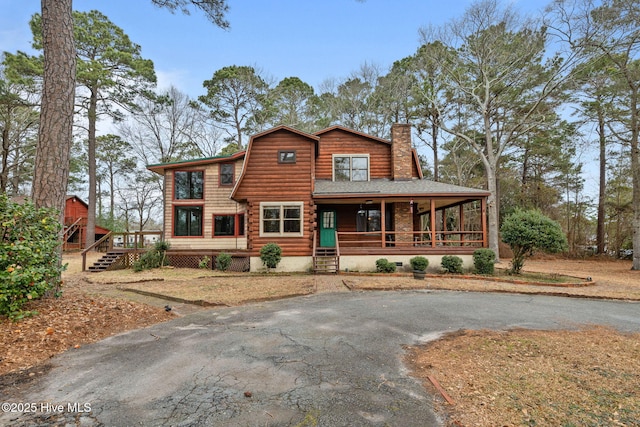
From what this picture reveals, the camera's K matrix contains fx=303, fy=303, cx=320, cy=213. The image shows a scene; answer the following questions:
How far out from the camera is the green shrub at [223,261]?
13.4 m

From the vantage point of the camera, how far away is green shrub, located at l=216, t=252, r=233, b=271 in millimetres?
13367

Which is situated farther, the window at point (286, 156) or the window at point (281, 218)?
the window at point (286, 156)

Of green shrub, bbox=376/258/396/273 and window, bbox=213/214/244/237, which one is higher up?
window, bbox=213/214/244/237

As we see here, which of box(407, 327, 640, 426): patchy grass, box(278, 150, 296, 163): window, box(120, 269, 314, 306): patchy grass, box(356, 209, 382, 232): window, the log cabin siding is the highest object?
the log cabin siding

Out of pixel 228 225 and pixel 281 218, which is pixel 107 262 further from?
pixel 281 218

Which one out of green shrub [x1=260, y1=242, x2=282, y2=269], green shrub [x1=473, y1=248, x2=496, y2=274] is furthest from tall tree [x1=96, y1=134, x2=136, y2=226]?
green shrub [x1=473, y1=248, x2=496, y2=274]

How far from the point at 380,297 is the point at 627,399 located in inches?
207

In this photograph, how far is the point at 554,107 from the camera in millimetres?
18703

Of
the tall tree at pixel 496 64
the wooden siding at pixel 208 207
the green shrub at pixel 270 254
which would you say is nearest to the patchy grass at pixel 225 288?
the green shrub at pixel 270 254

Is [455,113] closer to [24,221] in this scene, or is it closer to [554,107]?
[554,107]

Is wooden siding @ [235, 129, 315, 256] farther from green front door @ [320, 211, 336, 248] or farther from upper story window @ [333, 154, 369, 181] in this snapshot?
upper story window @ [333, 154, 369, 181]

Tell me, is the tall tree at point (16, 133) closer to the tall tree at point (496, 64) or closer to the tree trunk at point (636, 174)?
the tall tree at point (496, 64)

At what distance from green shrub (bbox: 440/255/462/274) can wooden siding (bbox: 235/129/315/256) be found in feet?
18.4

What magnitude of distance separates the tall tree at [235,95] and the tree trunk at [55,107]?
1952cm
